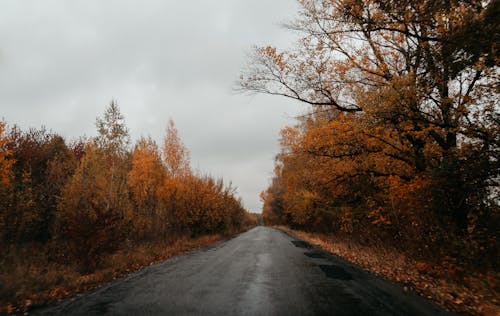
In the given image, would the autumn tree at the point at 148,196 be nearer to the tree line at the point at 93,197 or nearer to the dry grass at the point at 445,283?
the tree line at the point at 93,197

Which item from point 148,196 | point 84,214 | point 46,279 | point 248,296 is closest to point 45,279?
point 46,279

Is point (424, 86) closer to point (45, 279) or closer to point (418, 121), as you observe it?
point (418, 121)

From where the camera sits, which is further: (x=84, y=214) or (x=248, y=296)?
(x=84, y=214)

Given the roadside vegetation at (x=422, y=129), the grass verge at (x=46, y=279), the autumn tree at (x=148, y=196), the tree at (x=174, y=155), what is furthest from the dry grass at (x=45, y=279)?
the tree at (x=174, y=155)

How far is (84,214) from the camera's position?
9.55 metres

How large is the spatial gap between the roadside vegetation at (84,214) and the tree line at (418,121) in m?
7.54

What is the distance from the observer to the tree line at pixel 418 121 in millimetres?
6695

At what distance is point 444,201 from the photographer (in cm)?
795

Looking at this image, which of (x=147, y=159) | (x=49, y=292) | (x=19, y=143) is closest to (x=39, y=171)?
(x=19, y=143)

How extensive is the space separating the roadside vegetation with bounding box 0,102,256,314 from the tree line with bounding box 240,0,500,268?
24.8 feet

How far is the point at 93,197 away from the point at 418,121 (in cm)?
1230

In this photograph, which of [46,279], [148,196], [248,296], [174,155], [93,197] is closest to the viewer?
[248,296]

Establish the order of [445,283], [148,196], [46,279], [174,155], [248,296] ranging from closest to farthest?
[248,296] < [445,283] < [46,279] < [148,196] < [174,155]

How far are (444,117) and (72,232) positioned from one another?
11.5 metres
